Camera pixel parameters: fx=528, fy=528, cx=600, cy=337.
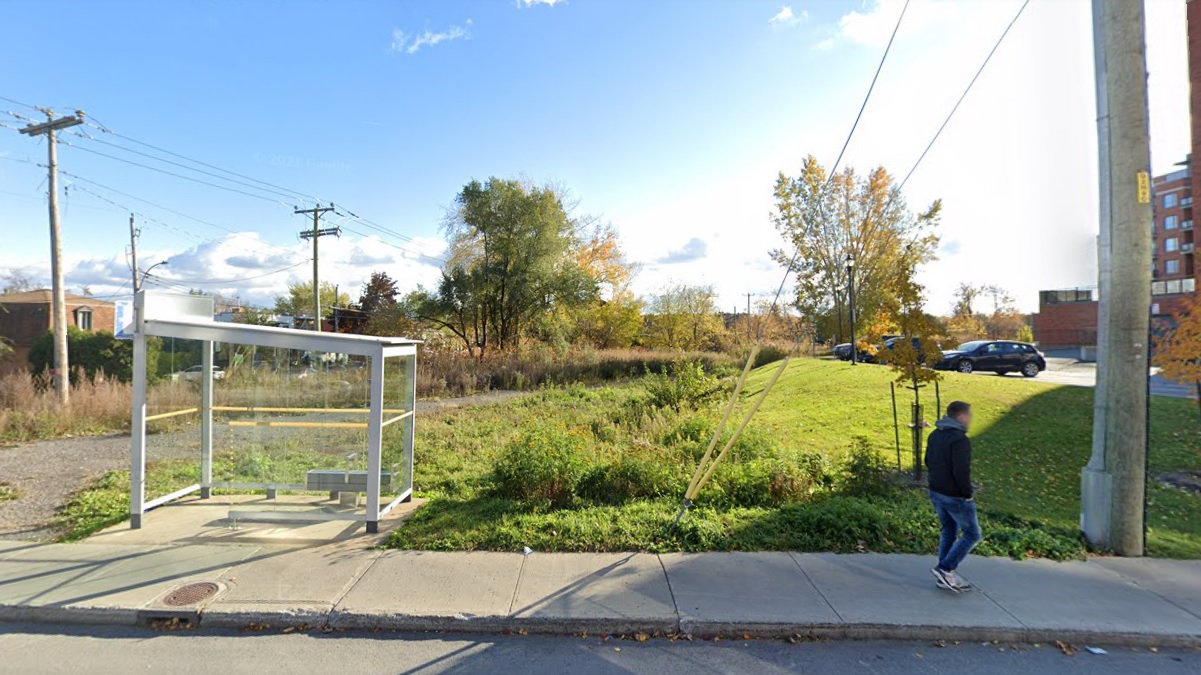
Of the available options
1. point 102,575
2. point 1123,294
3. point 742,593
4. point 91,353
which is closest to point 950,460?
point 742,593

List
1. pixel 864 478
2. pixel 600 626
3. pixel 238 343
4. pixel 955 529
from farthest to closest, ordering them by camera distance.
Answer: pixel 864 478
pixel 238 343
pixel 955 529
pixel 600 626

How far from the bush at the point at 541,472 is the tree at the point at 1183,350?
9.51 metres

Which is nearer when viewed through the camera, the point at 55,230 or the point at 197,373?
the point at 197,373

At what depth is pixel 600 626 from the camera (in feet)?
13.0

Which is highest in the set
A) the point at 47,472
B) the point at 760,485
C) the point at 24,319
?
the point at 24,319

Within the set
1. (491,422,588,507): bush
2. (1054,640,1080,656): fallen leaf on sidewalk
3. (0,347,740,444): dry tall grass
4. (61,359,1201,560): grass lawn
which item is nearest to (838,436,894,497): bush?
(61,359,1201,560): grass lawn

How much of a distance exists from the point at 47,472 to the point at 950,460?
41.7 ft

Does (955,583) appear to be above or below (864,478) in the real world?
below

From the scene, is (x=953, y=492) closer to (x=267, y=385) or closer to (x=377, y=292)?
(x=267, y=385)

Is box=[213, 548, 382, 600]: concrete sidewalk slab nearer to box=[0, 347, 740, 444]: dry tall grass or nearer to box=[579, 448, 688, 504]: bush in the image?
→ box=[0, 347, 740, 444]: dry tall grass

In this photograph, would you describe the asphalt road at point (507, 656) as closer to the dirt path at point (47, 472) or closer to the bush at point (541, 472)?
the bush at point (541, 472)

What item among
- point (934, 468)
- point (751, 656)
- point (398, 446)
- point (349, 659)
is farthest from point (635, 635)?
point (398, 446)

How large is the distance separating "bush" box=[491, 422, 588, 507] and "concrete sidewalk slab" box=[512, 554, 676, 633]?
1.42 meters

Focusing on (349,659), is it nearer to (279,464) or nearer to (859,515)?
(279,464)
